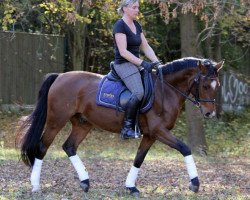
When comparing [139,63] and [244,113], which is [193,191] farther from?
[244,113]

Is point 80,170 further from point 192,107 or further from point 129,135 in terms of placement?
point 192,107

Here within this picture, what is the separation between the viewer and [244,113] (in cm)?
2247

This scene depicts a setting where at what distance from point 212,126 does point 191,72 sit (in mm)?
11064

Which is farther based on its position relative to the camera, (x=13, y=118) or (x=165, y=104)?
(x=13, y=118)

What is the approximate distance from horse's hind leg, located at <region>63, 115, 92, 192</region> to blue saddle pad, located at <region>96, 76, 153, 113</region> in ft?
2.02

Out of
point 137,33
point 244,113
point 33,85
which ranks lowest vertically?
point 244,113

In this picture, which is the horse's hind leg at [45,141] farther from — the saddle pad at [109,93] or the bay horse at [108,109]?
the saddle pad at [109,93]

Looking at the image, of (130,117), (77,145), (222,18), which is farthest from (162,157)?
(130,117)

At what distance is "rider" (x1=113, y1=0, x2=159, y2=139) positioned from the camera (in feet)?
25.2

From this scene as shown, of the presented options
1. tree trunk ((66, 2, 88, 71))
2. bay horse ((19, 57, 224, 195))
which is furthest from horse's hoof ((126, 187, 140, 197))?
tree trunk ((66, 2, 88, 71))

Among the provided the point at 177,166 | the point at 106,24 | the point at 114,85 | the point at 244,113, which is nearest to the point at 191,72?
the point at 114,85

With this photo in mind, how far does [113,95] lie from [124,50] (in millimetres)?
661

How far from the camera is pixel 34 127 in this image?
26.9 feet

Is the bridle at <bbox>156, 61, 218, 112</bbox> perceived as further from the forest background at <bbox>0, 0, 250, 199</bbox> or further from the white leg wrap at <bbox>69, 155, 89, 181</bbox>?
the forest background at <bbox>0, 0, 250, 199</bbox>
